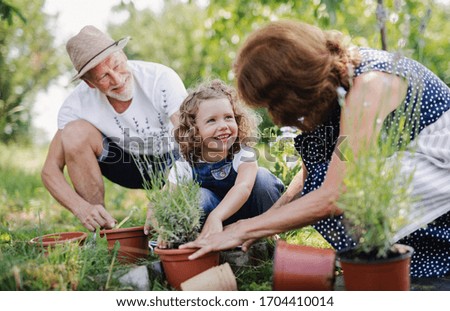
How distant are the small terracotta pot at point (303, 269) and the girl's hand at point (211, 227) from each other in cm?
33

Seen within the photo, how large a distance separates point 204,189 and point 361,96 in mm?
981

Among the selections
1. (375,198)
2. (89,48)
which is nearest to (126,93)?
(89,48)

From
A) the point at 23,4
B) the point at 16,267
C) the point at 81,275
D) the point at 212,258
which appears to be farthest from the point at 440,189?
the point at 23,4

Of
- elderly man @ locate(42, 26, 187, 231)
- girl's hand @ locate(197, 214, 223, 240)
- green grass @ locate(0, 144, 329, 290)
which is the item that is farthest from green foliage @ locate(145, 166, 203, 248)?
elderly man @ locate(42, 26, 187, 231)

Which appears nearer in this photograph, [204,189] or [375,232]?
[375,232]

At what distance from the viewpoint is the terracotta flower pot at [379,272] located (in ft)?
5.76

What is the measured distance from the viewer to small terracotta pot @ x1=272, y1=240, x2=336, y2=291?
6.51 feet

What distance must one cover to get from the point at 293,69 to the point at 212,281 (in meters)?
0.85

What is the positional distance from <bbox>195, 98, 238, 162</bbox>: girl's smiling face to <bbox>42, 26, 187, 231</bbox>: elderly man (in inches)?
13.0

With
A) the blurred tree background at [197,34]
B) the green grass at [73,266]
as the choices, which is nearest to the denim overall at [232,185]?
the green grass at [73,266]

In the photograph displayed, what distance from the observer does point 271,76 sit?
206 cm

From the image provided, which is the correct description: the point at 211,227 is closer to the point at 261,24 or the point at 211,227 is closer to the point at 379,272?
the point at 379,272

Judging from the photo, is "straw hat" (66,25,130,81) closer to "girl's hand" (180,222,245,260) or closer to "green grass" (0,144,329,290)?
"green grass" (0,144,329,290)
